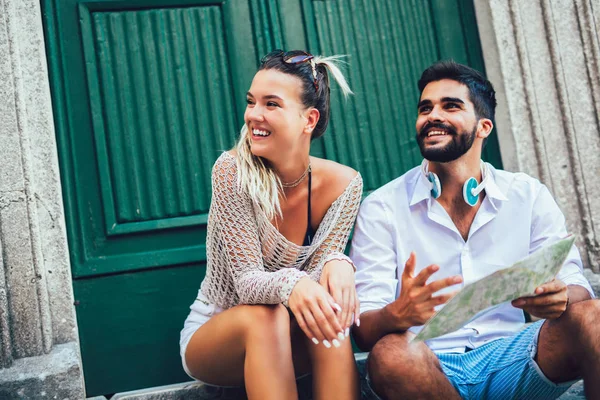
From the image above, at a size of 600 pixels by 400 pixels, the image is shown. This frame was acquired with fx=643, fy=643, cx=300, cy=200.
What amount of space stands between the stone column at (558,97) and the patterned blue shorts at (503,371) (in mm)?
1210

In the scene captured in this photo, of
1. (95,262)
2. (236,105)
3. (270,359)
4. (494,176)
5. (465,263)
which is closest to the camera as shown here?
(270,359)

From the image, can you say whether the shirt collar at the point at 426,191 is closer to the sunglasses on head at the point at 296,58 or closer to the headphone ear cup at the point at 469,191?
the headphone ear cup at the point at 469,191

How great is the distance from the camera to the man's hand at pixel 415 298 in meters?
1.99

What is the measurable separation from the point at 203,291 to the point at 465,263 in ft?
3.48

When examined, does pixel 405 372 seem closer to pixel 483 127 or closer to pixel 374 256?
pixel 374 256

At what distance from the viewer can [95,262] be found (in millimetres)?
3057

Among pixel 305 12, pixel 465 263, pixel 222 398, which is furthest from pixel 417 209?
pixel 305 12

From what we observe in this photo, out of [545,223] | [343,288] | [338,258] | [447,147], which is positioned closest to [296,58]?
[447,147]

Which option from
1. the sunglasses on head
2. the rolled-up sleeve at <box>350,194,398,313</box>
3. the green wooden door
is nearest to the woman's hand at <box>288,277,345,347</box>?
the rolled-up sleeve at <box>350,194,398,313</box>

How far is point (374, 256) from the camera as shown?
98.8 inches

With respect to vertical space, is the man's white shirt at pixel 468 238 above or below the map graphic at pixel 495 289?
above

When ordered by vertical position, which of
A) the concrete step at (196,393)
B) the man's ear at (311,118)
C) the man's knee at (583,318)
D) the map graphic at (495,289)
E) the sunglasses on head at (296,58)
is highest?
the sunglasses on head at (296,58)

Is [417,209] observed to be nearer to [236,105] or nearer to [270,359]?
[270,359]

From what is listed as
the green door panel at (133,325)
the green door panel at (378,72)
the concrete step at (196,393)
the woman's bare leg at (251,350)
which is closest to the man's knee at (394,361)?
the woman's bare leg at (251,350)
